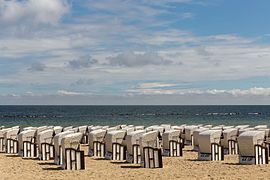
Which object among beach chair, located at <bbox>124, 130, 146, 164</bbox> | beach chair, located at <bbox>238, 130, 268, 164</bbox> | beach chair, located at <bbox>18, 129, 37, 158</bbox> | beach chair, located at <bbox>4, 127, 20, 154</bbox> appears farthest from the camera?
beach chair, located at <bbox>4, 127, 20, 154</bbox>

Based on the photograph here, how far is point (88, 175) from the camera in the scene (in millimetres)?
13852

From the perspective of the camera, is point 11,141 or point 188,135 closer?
point 11,141

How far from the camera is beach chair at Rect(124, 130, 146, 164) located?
1638 centimetres

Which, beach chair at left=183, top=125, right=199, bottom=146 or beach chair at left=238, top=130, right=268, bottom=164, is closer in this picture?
beach chair at left=238, top=130, right=268, bottom=164

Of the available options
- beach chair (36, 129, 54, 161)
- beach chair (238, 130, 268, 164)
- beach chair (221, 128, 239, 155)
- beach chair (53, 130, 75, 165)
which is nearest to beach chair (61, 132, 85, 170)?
beach chair (53, 130, 75, 165)

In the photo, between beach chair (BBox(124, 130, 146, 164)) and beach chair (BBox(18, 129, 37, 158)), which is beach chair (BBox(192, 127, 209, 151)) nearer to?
beach chair (BBox(124, 130, 146, 164))

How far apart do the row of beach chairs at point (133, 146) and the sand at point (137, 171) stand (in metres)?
Result: 0.40

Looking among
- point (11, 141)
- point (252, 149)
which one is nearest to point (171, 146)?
point (252, 149)

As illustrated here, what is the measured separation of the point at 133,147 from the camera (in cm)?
1642

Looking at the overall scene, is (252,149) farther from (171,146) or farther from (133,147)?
(171,146)

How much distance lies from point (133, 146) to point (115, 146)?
1.37 m

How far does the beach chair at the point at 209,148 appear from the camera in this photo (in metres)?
17.2

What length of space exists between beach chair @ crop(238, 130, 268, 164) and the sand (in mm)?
428

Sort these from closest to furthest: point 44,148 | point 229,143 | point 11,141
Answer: point 44,148, point 229,143, point 11,141
